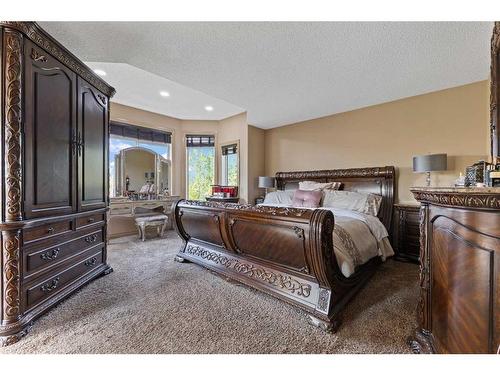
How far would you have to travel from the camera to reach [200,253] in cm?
281

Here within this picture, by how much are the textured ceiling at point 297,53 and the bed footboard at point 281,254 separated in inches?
63.4

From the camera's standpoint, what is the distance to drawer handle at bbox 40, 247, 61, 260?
177 centimetres

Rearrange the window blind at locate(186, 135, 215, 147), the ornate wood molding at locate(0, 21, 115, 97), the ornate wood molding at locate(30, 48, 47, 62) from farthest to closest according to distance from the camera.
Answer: the window blind at locate(186, 135, 215, 147) < the ornate wood molding at locate(30, 48, 47, 62) < the ornate wood molding at locate(0, 21, 115, 97)

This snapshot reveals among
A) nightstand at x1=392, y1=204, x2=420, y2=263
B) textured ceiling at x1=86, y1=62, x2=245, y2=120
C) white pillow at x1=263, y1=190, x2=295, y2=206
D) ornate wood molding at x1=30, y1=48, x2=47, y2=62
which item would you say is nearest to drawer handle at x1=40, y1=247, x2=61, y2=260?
ornate wood molding at x1=30, y1=48, x2=47, y2=62

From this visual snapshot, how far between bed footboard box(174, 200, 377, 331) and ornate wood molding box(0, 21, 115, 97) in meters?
1.79

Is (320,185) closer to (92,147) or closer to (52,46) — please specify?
(92,147)

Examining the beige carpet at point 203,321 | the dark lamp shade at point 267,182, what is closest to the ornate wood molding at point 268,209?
→ the beige carpet at point 203,321

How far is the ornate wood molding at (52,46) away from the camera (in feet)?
5.03

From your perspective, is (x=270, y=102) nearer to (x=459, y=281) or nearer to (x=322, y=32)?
(x=322, y=32)

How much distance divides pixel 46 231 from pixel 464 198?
286cm

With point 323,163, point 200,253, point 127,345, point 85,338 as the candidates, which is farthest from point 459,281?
point 323,163

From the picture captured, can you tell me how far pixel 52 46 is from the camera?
178 cm

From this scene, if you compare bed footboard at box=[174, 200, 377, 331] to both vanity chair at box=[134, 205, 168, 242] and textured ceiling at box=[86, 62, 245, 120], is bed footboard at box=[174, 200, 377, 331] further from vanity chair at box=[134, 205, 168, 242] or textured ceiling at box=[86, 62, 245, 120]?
textured ceiling at box=[86, 62, 245, 120]
